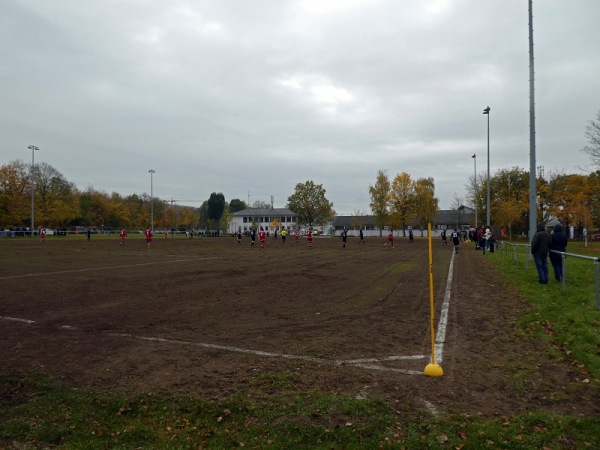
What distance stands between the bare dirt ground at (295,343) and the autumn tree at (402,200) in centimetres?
6642

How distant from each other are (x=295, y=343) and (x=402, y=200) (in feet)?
243

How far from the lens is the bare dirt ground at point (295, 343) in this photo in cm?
482

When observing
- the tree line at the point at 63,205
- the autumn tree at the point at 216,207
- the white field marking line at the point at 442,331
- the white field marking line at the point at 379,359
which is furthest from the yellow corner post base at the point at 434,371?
the autumn tree at the point at 216,207

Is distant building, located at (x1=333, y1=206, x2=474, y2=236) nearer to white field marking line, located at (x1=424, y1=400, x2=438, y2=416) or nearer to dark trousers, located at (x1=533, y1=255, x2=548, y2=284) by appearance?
dark trousers, located at (x1=533, y1=255, x2=548, y2=284)

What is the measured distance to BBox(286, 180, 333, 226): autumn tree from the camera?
105m

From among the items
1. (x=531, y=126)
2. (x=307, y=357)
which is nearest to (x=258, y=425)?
(x=307, y=357)

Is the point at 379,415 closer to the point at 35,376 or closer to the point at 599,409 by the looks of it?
the point at 599,409

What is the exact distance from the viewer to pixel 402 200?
77.8 meters

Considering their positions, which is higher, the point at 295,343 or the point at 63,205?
the point at 63,205

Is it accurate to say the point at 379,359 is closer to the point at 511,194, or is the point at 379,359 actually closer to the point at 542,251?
the point at 542,251

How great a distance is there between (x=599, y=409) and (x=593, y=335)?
2872mm

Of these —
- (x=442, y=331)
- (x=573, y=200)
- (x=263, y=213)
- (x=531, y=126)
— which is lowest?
(x=442, y=331)

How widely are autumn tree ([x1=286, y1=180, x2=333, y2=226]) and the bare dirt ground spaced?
91910 millimetres

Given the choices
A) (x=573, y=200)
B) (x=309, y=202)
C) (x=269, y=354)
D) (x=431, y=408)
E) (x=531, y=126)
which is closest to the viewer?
(x=431, y=408)
